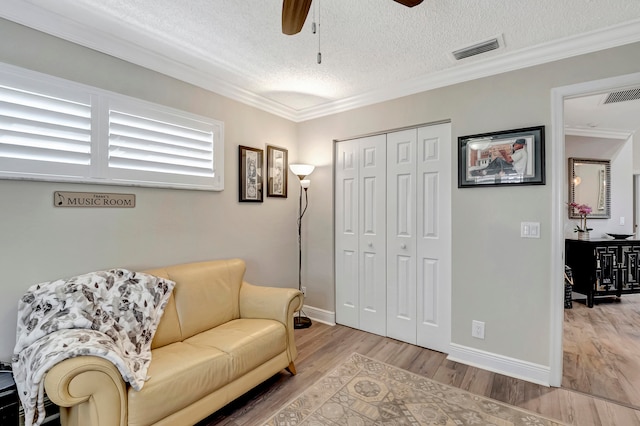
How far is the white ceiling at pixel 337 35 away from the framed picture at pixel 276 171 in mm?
801

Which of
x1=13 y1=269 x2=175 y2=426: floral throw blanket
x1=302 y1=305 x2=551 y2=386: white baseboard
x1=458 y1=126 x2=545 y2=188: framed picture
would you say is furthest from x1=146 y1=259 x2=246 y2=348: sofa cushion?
x1=458 y1=126 x2=545 y2=188: framed picture

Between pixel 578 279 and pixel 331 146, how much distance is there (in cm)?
400

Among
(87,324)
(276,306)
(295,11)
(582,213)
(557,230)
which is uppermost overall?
(295,11)

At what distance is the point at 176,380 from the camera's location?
161 cm

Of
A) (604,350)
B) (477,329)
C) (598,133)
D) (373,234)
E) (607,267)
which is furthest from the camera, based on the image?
(598,133)

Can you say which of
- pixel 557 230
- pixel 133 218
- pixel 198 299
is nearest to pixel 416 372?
pixel 557 230

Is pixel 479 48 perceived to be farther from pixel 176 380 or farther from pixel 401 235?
pixel 176 380

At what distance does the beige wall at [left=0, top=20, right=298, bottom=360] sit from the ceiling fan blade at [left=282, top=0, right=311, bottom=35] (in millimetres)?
1448

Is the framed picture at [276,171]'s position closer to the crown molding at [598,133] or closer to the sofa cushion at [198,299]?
the sofa cushion at [198,299]

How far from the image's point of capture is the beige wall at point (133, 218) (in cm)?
174

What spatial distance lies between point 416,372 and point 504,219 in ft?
4.75

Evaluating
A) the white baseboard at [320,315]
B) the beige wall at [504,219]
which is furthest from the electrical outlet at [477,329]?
the white baseboard at [320,315]

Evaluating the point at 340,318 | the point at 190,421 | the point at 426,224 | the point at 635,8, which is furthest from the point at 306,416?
the point at 635,8

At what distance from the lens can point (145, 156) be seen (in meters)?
2.29
